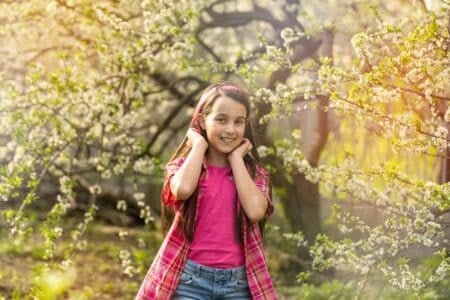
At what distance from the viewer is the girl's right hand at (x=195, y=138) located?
337 cm

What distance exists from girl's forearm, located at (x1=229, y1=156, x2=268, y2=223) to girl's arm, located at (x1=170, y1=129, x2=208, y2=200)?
0.14m

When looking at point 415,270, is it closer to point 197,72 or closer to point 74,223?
point 197,72

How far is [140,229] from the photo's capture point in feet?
30.5

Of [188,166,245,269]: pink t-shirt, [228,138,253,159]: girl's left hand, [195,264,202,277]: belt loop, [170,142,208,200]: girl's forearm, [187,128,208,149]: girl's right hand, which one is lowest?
[195,264,202,277]: belt loop

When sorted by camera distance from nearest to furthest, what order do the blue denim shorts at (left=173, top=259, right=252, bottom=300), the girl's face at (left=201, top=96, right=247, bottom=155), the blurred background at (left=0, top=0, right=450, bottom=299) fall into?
the blue denim shorts at (left=173, top=259, right=252, bottom=300), the girl's face at (left=201, top=96, right=247, bottom=155), the blurred background at (left=0, top=0, right=450, bottom=299)

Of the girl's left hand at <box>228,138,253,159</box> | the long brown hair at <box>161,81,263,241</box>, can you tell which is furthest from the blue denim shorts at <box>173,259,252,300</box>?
the girl's left hand at <box>228,138,253,159</box>

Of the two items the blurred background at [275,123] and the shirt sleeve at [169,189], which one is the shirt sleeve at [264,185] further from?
the blurred background at [275,123]

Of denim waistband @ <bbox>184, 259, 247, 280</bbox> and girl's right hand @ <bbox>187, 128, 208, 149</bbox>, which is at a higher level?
girl's right hand @ <bbox>187, 128, 208, 149</bbox>

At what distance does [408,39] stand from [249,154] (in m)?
0.94

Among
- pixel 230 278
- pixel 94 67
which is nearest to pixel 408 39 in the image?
pixel 230 278

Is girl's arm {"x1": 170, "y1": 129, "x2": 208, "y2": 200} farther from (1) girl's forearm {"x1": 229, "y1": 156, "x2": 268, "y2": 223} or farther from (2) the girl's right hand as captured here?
(1) girl's forearm {"x1": 229, "y1": 156, "x2": 268, "y2": 223}

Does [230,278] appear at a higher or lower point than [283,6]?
lower

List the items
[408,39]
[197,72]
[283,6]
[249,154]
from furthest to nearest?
[197,72] → [283,6] → [408,39] → [249,154]

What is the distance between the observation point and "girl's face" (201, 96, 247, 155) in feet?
11.0
